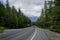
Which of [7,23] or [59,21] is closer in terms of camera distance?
[59,21]

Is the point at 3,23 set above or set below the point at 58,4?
below

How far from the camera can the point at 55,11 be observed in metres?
44.7

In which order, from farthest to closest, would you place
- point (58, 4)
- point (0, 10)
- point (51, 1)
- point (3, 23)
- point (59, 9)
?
point (0, 10), point (3, 23), point (51, 1), point (58, 4), point (59, 9)

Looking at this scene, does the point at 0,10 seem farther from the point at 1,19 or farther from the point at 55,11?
the point at 55,11

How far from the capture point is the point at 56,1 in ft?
152

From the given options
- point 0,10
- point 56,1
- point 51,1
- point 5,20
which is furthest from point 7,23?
point 56,1

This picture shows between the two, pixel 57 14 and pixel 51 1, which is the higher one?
pixel 51 1

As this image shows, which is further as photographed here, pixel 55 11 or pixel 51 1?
pixel 51 1

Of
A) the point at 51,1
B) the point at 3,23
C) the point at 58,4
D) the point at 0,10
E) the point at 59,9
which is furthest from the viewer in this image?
the point at 0,10

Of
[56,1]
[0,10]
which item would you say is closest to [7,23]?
[0,10]

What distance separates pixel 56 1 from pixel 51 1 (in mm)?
5927

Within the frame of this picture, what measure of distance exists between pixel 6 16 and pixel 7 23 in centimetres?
465

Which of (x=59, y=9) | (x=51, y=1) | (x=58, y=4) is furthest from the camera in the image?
(x=51, y=1)

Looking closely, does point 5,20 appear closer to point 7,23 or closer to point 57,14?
point 7,23
